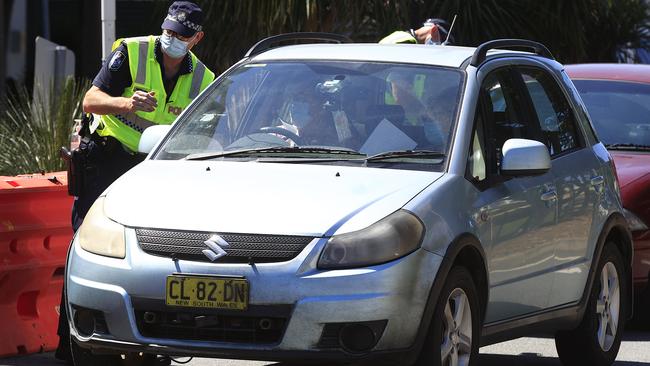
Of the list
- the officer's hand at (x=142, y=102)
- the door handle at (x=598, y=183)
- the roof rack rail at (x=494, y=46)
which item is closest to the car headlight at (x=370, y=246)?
the roof rack rail at (x=494, y=46)

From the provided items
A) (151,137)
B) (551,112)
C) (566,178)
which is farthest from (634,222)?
(151,137)

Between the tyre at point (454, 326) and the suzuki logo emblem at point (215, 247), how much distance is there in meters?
0.88

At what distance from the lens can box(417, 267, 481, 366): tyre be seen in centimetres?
622

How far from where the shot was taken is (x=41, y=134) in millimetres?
13492

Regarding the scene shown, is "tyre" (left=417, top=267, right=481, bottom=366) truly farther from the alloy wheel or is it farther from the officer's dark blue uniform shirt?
the officer's dark blue uniform shirt

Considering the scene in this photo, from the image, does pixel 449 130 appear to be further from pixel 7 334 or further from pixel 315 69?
pixel 7 334

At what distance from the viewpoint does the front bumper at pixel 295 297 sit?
233 inches

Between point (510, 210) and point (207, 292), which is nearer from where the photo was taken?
point (207, 292)

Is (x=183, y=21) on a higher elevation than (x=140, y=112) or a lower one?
higher

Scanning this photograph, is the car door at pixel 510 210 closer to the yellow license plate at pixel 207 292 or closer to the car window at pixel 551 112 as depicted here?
the car window at pixel 551 112

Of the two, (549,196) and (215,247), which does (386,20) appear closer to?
(549,196)

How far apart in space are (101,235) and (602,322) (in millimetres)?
3055

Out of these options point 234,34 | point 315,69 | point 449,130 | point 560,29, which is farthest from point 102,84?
point 560,29

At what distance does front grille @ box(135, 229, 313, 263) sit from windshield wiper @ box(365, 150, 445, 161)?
882mm
